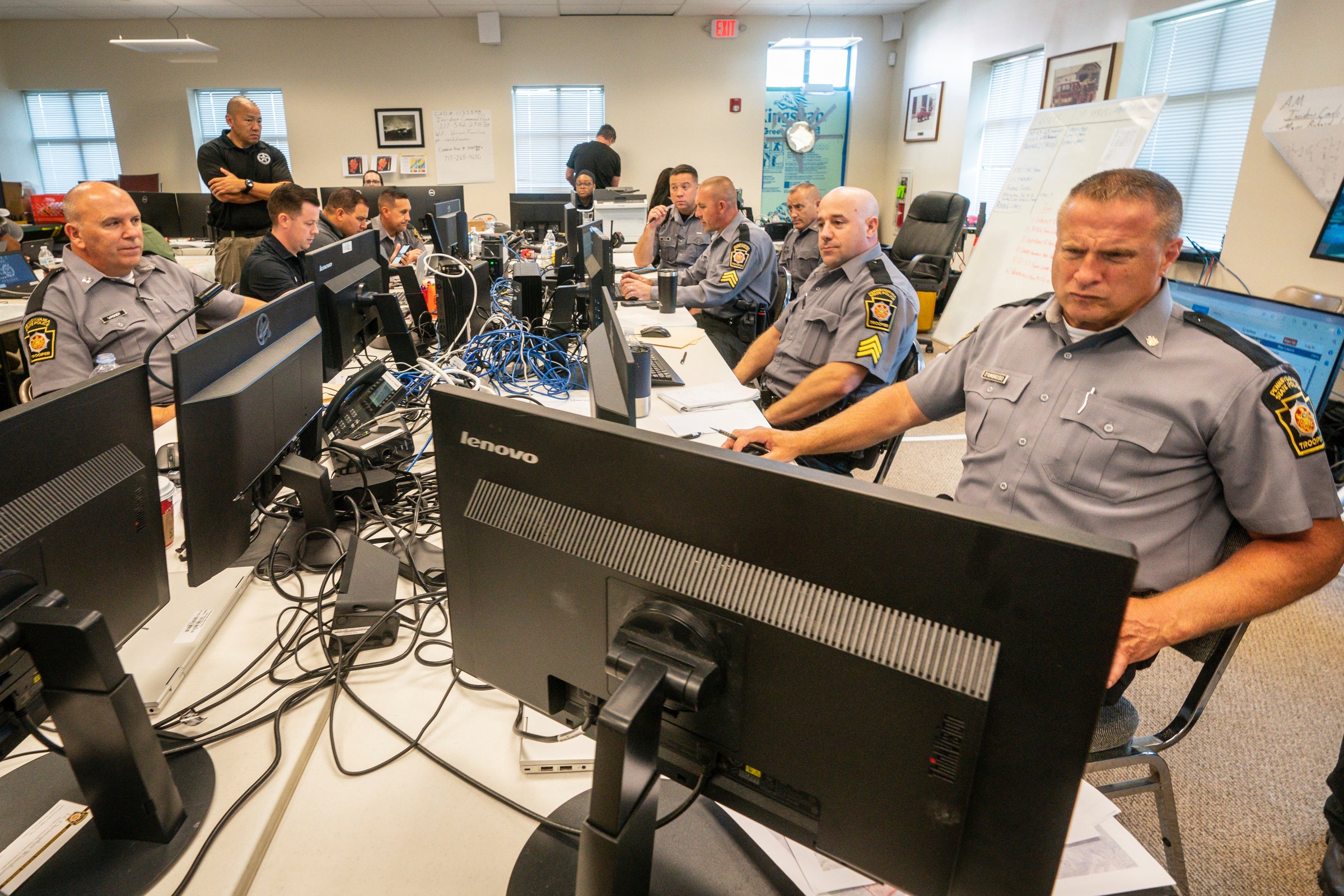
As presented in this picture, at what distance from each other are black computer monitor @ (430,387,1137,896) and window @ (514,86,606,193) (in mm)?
7630

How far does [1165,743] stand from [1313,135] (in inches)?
126

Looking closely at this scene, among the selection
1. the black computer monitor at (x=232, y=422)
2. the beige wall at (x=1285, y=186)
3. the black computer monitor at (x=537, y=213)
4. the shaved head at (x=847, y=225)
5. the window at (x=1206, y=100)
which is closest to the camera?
the black computer monitor at (x=232, y=422)

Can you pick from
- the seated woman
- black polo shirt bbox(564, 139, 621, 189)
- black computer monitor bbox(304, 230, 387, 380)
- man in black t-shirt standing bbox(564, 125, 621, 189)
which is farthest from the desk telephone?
black polo shirt bbox(564, 139, 621, 189)

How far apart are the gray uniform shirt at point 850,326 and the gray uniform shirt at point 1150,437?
74 centimetres

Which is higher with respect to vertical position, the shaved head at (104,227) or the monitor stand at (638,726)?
the shaved head at (104,227)

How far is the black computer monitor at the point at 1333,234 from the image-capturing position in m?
2.99

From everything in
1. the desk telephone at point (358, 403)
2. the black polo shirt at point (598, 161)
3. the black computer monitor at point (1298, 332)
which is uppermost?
the black polo shirt at point (598, 161)

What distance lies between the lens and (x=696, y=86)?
772 centimetres

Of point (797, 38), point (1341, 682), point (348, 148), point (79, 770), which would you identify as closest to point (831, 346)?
point (1341, 682)

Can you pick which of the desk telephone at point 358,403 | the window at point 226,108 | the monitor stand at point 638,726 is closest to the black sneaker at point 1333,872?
the monitor stand at point 638,726

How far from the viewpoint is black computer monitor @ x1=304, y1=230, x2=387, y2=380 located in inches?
73.4

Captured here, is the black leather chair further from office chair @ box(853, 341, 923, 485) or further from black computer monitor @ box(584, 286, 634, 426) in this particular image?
Answer: black computer monitor @ box(584, 286, 634, 426)

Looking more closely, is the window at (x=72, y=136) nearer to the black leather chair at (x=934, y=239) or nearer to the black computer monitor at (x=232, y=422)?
the black leather chair at (x=934, y=239)

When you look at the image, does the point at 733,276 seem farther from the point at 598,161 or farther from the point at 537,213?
the point at 598,161
